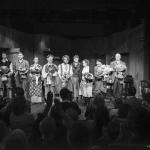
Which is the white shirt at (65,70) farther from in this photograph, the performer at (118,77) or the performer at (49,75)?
the performer at (118,77)

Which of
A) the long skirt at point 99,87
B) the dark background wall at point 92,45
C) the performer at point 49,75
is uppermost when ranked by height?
the dark background wall at point 92,45

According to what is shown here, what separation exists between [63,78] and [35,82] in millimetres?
876

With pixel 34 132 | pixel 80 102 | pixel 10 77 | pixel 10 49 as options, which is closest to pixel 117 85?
pixel 80 102

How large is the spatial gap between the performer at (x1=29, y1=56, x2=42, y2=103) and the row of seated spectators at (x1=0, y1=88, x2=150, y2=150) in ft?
20.3

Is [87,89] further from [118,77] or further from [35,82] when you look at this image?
[35,82]

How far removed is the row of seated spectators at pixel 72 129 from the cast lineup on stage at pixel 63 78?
6157 millimetres

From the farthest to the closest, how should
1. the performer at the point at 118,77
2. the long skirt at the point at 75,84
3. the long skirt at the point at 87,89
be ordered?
the long skirt at the point at 75,84
the long skirt at the point at 87,89
the performer at the point at 118,77

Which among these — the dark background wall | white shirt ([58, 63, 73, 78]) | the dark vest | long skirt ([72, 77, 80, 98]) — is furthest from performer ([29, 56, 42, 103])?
the dark background wall

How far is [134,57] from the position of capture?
508 inches

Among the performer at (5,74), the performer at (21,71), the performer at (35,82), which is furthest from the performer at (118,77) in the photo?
the performer at (5,74)

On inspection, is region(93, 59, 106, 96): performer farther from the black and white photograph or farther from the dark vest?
the dark vest

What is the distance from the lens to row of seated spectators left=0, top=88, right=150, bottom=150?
2.07m

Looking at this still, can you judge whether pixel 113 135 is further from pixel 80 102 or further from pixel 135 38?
pixel 135 38

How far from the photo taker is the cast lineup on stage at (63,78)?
1074cm
